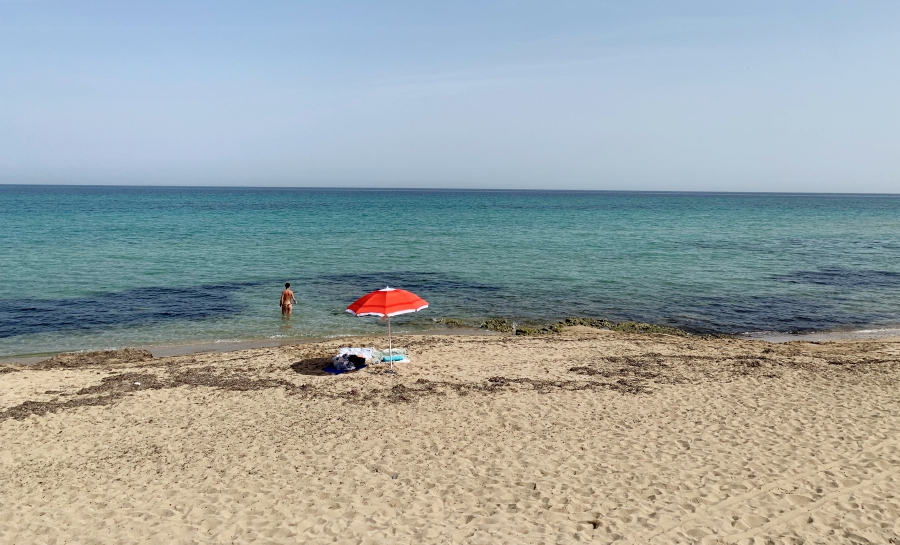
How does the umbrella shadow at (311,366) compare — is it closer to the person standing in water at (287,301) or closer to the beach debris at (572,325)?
the person standing in water at (287,301)

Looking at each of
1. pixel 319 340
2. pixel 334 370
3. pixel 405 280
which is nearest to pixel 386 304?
pixel 334 370

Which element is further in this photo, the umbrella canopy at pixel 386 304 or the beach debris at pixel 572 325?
the beach debris at pixel 572 325

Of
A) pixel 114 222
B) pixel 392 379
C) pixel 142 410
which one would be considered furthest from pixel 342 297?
pixel 114 222

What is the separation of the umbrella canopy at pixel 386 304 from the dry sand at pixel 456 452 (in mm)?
1628

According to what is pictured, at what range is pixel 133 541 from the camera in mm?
7469

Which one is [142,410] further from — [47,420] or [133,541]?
[133,541]

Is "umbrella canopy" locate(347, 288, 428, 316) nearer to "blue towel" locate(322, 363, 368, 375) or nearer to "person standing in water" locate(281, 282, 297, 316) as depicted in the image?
"blue towel" locate(322, 363, 368, 375)

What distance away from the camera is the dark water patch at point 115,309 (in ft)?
67.7

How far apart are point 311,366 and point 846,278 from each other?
99.9 ft

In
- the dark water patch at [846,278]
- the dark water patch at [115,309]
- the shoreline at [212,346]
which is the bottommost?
the shoreline at [212,346]

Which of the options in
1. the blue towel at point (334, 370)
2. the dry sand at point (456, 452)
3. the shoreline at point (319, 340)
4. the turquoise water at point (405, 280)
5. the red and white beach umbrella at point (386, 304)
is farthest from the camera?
the turquoise water at point (405, 280)

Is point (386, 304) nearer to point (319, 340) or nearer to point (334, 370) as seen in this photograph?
point (334, 370)

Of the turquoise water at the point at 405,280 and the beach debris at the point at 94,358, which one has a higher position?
the turquoise water at the point at 405,280

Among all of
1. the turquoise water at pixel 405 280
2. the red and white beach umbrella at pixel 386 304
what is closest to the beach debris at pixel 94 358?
the turquoise water at pixel 405 280
